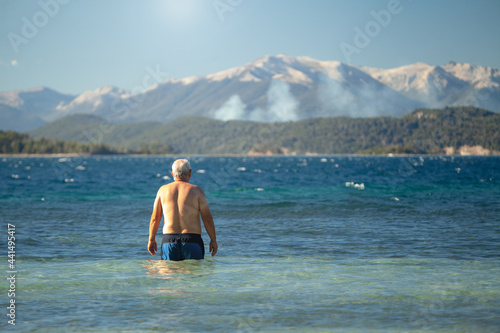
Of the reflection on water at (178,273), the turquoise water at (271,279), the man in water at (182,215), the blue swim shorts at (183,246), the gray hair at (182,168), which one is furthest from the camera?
the blue swim shorts at (183,246)

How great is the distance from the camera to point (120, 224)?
26.5 m

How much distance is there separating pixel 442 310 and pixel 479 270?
15.4 ft

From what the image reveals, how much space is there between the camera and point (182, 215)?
40.5 ft

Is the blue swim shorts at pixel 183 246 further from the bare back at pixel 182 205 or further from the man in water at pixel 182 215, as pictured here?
the bare back at pixel 182 205

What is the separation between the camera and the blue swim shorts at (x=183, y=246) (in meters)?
12.5

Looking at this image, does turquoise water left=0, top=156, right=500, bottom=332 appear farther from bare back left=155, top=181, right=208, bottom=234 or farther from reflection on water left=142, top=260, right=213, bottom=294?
bare back left=155, top=181, right=208, bottom=234

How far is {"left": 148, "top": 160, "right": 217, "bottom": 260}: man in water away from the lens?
12.3m

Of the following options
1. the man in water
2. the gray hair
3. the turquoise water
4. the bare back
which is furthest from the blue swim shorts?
the gray hair

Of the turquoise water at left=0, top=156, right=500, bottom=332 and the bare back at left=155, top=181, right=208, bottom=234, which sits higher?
the bare back at left=155, top=181, right=208, bottom=234

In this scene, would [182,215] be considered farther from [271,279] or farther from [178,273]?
[271,279]

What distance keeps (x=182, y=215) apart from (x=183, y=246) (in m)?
0.74

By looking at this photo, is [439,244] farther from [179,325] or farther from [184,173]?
[179,325]

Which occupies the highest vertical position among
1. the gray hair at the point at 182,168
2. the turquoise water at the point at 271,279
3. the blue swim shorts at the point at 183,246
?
the gray hair at the point at 182,168

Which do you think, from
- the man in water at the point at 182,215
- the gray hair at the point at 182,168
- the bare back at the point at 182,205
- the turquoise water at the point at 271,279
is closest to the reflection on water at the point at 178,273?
the turquoise water at the point at 271,279
